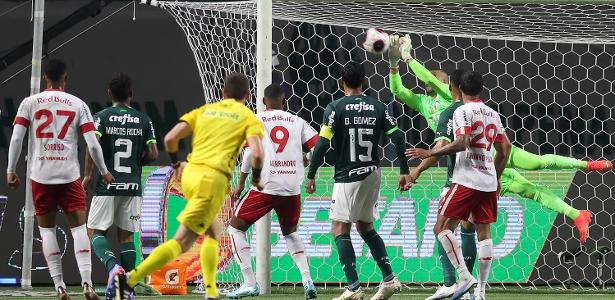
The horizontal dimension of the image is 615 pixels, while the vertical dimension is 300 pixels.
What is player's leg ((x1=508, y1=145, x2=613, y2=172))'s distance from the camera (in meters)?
12.3

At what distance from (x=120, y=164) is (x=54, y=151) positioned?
0.75 meters

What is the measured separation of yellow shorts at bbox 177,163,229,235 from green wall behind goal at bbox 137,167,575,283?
15.8ft

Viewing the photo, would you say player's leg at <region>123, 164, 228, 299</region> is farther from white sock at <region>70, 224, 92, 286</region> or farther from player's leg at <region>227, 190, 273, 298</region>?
player's leg at <region>227, 190, 273, 298</region>

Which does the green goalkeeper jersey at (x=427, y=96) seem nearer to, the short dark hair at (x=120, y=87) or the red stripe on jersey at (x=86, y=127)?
the short dark hair at (x=120, y=87)

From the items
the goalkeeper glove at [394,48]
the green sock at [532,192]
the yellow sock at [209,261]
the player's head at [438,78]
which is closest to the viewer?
the yellow sock at [209,261]

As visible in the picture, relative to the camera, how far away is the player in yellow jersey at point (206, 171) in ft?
26.9

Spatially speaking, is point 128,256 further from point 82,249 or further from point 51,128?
point 51,128

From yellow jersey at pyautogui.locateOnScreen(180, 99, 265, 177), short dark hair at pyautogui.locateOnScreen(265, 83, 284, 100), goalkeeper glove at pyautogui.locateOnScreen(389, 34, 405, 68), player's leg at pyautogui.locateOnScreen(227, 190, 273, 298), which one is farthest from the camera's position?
goalkeeper glove at pyautogui.locateOnScreen(389, 34, 405, 68)

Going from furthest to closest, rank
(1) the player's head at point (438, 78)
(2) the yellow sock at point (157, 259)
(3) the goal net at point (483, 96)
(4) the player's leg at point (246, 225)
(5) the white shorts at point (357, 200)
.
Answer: (3) the goal net at point (483, 96) < (1) the player's head at point (438, 78) < (4) the player's leg at point (246, 225) < (5) the white shorts at point (357, 200) < (2) the yellow sock at point (157, 259)

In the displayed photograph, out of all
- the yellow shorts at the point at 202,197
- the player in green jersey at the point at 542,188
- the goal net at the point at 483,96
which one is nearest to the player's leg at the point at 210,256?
the yellow shorts at the point at 202,197

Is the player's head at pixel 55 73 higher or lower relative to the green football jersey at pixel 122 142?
higher

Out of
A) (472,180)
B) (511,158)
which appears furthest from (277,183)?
(511,158)

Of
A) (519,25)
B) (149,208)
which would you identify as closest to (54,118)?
(149,208)

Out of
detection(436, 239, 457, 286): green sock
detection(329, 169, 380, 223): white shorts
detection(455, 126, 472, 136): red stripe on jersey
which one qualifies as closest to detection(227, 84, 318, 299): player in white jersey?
detection(329, 169, 380, 223): white shorts
